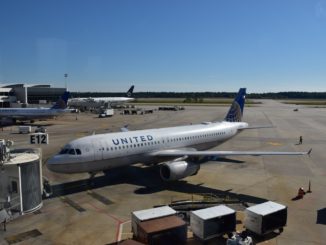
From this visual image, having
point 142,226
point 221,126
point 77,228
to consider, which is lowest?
point 77,228

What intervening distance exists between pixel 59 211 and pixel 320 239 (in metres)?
15.9

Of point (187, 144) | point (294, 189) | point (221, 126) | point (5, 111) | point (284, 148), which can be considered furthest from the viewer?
point (5, 111)

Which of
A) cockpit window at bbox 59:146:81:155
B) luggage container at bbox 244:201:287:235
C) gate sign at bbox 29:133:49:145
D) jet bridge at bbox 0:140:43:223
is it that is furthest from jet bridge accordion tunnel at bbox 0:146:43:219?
luggage container at bbox 244:201:287:235

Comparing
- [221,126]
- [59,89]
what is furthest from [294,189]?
[59,89]

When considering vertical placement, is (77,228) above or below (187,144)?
below

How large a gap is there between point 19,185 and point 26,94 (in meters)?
114

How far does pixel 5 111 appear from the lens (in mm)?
79125

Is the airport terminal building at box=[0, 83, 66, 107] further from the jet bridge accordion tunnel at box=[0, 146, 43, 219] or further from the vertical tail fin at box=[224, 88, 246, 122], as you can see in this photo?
the jet bridge accordion tunnel at box=[0, 146, 43, 219]

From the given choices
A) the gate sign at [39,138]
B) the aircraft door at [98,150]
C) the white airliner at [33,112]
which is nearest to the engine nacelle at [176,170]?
the aircraft door at [98,150]

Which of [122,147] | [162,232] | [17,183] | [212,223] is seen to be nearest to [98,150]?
[122,147]

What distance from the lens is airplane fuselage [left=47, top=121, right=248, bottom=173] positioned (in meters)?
26.1

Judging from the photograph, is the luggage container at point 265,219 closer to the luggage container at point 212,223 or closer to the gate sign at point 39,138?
the luggage container at point 212,223

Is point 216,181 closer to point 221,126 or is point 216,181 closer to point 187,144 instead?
point 187,144

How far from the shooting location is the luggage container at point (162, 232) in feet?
54.4
